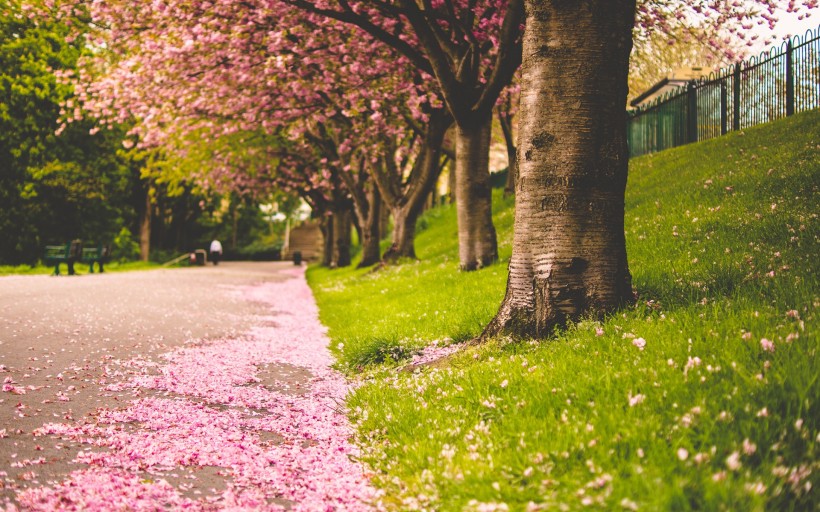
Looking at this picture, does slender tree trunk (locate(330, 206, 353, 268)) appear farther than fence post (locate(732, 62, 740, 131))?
Yes

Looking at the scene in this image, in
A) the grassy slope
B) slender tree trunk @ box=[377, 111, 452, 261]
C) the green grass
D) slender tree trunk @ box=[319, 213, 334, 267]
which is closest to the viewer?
the grassy slope

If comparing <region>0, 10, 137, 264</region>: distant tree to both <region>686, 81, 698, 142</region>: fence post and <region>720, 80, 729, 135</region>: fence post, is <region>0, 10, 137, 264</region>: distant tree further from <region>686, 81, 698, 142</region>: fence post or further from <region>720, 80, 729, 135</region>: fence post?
<region>720, 80, 729, 135</region>: fence post

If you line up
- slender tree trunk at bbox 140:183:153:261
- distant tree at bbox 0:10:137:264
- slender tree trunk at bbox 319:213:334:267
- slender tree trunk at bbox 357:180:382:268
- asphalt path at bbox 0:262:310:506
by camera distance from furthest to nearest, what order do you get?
slender tree trunk at bbox 140:183:153:261 → slender tree trunk at bbox 319:213:334:267 → distant tree at bbox 0:10:137:264 → slender tree trunk at bbox 357:180:382:268 → asphalt path at bbox 0:262:310:506

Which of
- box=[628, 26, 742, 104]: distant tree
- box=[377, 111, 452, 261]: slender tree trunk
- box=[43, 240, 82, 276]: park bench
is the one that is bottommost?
box=[43, 240, 82, 276]: park bench

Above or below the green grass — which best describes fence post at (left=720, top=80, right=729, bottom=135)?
above

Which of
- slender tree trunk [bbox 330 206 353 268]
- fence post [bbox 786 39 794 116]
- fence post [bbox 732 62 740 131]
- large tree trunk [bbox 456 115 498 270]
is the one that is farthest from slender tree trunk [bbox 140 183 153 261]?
fence post [bbox 786 39 794 116]

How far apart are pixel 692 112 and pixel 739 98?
2.58 metres

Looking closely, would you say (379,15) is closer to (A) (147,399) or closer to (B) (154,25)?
(B) (154,25)

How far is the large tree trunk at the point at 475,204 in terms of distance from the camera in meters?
13.9

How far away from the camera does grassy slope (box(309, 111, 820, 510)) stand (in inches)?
120

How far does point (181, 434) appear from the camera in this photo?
5016 mm

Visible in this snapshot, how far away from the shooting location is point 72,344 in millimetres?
8781

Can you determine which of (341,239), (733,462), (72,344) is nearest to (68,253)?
(341,239)

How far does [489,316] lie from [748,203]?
15.8 feet
